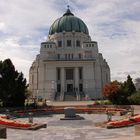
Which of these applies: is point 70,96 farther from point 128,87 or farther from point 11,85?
point 11,85

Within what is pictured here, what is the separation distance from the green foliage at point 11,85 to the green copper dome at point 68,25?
153 ft

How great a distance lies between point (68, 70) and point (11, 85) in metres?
40.2

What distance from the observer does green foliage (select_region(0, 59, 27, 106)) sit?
146 feet

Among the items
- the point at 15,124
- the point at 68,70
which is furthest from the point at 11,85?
the point at 68,70

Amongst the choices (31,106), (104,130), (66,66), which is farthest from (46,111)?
(66,66)

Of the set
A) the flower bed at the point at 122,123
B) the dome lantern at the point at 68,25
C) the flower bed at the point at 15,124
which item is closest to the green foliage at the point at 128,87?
the flower bed at the point at 122,123

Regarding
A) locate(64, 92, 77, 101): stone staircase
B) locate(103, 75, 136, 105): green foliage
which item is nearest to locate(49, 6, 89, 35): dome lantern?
locate(64, 92, 77, 101): stone staircase

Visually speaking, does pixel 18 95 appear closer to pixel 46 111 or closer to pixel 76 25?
pixel 46 111

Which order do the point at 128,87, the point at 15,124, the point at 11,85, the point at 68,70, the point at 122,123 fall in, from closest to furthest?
the point at 122,123 → the point at 15,124 → the point at 11,85 → the point at 128,87 → the point at 68,70

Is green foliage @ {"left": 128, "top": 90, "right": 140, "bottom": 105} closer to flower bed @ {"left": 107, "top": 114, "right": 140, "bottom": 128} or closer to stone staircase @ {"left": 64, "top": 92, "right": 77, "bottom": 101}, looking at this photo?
flower bed @ {"left": 107, "top": 114, "right": 140, "bottom": 128}

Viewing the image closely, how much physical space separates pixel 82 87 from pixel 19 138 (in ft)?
205

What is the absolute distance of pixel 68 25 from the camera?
91.5 m

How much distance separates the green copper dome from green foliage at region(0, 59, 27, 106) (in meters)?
46.7

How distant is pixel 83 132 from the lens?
22.4 metres
